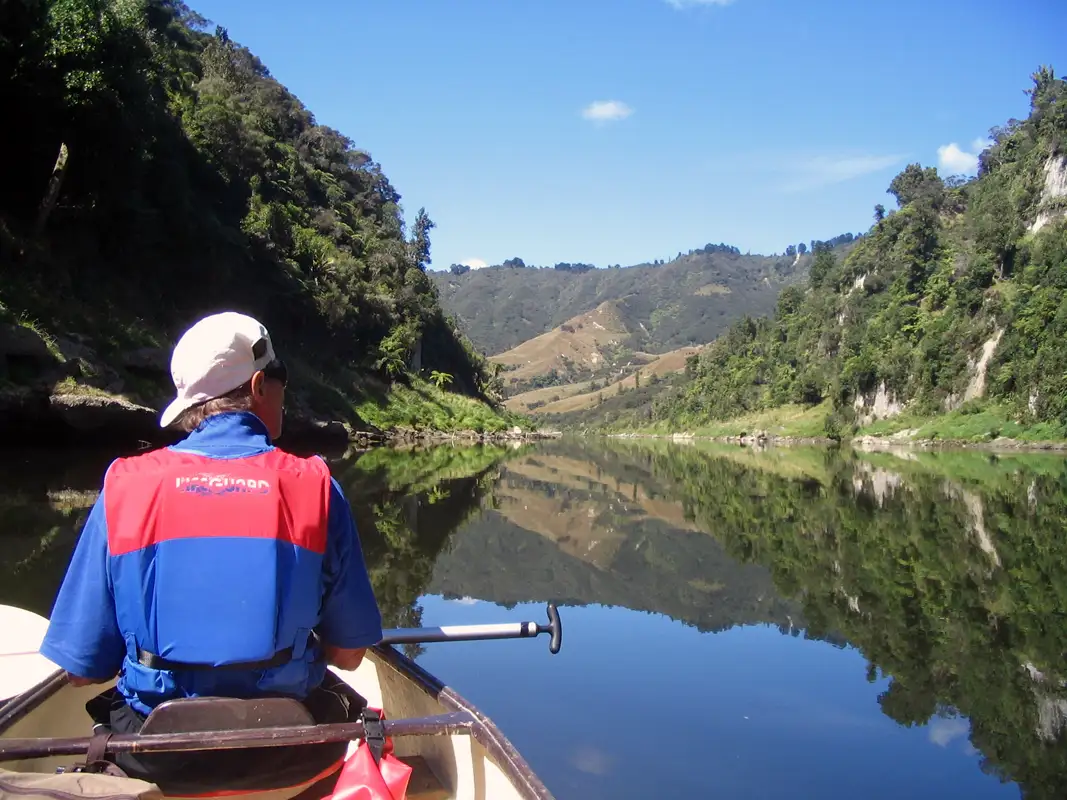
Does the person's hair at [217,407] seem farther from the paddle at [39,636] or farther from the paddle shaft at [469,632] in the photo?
the paddle shaft at [469,632]

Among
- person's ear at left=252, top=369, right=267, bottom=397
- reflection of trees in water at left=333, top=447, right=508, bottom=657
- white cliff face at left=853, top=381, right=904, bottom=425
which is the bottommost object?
white cliff face at left=853, top=381, right=904, bottom=425

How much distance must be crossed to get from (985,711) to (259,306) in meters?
34.4

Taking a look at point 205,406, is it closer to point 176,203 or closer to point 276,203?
point 176,203

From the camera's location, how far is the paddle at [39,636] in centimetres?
444

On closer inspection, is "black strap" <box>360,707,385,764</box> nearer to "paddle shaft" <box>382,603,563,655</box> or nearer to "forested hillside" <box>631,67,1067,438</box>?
"paddle shaft" <box>382,603,563,655</box>

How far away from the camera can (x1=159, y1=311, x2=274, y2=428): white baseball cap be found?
109 inches

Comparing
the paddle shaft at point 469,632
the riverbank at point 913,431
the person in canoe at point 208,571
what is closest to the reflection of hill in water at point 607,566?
the paddle shaft at point 469,632

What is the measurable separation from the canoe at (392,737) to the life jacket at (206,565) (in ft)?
0.47

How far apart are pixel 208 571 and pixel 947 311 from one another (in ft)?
258

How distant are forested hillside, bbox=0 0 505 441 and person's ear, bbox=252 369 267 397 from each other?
694 inches

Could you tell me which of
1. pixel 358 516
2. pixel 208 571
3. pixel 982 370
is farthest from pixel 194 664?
pixel 982 370

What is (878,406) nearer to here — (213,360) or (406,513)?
(406,513)

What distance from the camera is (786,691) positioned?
6.41 m

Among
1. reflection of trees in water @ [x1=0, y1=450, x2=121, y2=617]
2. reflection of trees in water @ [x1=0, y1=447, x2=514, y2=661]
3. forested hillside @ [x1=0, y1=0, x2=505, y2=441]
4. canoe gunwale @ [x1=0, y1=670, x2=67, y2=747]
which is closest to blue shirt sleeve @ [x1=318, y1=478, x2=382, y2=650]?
canoe gunwale @ [x1=0, y1=670, x2=67, y2=747]
